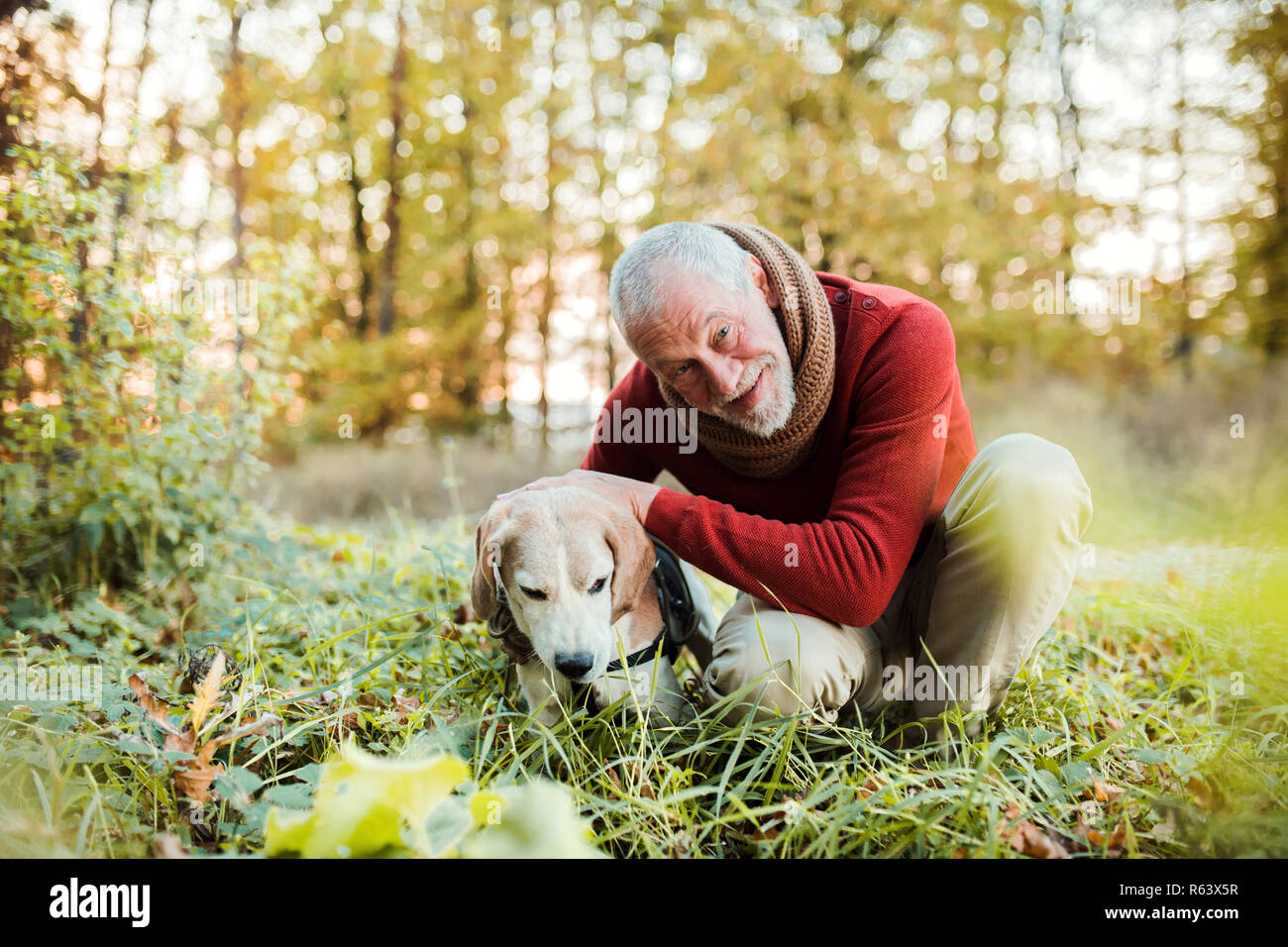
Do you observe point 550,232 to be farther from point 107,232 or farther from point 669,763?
point 669,763

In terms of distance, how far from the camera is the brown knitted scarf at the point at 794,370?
90.8 inches

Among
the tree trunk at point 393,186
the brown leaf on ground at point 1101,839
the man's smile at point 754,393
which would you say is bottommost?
the brown leaf on ground at point 1101,839

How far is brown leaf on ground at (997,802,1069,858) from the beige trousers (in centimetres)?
51

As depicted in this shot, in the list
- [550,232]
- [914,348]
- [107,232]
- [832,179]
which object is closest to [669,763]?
[914,348]

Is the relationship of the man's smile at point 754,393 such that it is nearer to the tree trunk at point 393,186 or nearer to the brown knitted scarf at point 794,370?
the brown knitted scarf at point 794,370

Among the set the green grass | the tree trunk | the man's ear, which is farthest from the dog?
the tree trunk

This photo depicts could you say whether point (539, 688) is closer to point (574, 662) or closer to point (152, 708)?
point (574, 662)

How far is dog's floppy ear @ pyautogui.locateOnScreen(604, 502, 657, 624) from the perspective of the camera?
213 centimetres

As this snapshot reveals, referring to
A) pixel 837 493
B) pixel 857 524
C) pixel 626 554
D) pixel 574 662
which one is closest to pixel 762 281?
pixel 837 493

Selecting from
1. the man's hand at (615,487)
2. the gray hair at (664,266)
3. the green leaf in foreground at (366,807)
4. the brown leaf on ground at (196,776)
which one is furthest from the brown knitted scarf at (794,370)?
the brown leaf on ground at (196,776)

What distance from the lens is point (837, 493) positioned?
2195mm

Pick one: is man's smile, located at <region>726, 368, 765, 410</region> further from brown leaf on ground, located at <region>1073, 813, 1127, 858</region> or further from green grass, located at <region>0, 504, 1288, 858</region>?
brown leaf on ground, located at <region>1073, 813, 1127, 858</region>

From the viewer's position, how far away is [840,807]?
1733 millimetres

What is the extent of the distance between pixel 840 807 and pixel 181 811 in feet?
5.14
